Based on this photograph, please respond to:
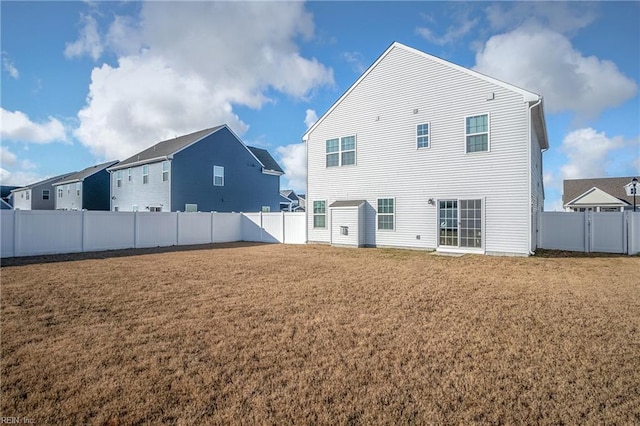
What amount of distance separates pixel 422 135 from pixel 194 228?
13.1m

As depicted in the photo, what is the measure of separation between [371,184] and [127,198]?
20810 mm

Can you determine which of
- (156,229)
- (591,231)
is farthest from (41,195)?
(591,231)

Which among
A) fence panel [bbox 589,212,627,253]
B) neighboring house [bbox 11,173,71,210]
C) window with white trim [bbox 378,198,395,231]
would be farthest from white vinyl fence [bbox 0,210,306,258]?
neighboring house [bbox 11,173,71,210]

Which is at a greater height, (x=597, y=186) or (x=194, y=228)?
(x=597, y=186)

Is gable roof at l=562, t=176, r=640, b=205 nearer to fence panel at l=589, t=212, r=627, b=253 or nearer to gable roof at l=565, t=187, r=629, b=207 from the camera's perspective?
gable roof at l=565, t=187, r=629, b=207

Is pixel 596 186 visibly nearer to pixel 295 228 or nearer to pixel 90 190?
pixel 295 228

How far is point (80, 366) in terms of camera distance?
11.1ft

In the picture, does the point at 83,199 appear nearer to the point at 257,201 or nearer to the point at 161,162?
the point at 161,162

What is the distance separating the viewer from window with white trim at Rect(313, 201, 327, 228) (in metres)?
17.1

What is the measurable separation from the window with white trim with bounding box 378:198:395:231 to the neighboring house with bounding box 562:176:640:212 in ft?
98.1

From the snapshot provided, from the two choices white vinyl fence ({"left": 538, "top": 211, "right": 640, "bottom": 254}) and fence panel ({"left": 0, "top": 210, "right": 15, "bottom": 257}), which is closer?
fence panel ({"left": 0, "top": 210, "right": 15, "bottom": 257})

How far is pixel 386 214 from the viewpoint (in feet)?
49.3

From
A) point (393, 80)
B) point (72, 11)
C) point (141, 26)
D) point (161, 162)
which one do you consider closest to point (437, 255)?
point (393, 80)

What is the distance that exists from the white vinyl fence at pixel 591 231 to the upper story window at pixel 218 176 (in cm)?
2045
